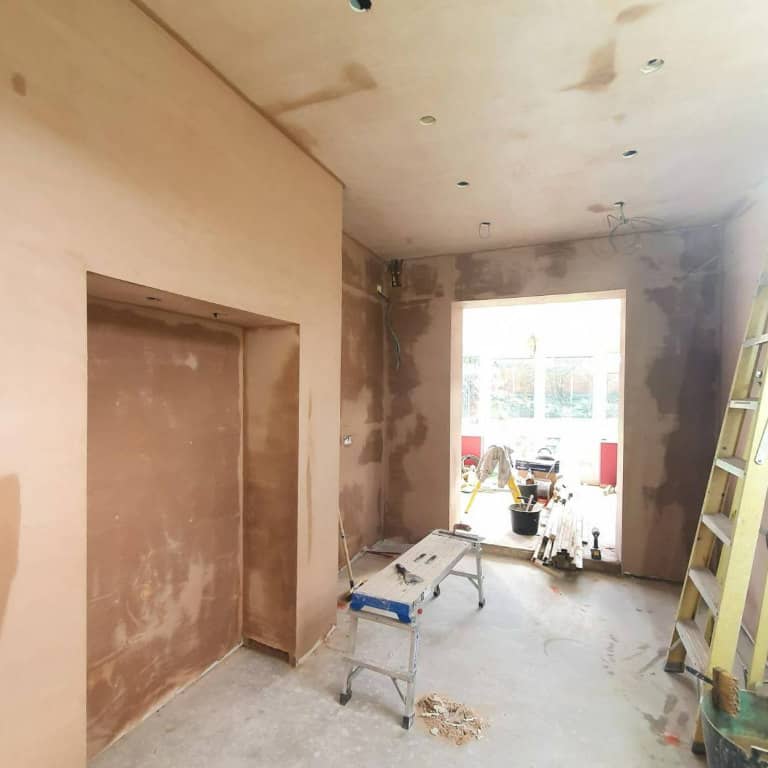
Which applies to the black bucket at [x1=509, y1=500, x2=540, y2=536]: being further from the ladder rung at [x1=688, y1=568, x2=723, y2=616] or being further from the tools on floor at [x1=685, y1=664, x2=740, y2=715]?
the tools on floor at [x1=685, y1=664, x2=740, y2=715]

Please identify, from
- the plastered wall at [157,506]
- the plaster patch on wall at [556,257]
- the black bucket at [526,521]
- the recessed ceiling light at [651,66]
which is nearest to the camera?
the recessed ceiling light at [651,66]

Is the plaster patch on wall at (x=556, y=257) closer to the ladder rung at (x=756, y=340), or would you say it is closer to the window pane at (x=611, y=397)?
the ladder rung at (x=756, y=340)

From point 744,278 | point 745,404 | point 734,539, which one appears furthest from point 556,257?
point 734,539

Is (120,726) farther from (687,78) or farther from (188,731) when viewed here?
(687,78)

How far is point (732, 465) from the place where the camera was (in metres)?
2.24

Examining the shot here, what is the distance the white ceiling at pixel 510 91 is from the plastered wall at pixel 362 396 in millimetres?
1017

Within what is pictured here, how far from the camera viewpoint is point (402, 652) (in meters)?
2.73

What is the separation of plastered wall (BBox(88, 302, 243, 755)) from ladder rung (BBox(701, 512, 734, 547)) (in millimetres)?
2678

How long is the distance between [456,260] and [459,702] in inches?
146

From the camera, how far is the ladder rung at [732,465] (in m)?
2.11

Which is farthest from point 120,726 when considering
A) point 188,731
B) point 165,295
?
point 165,295

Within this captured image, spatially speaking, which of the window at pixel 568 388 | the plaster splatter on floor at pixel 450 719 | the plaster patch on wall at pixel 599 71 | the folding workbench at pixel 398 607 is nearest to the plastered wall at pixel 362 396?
the folding workbench at pixel 398 607

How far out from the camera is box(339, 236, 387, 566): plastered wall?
3960 millimetres

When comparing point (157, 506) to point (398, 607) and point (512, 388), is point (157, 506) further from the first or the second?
point (512, 388)
